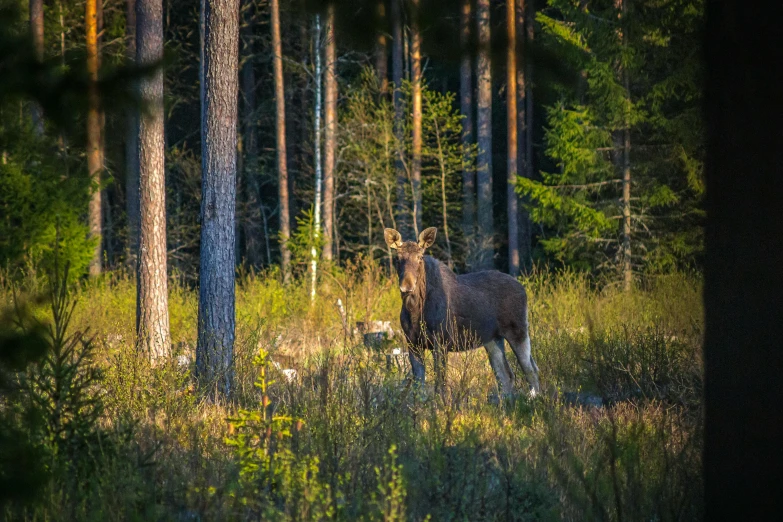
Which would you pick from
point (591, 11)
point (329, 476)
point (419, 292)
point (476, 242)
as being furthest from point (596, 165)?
point (329, 476)

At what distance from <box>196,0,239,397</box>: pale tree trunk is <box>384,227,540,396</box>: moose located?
1939mm

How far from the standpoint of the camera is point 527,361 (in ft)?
32.8

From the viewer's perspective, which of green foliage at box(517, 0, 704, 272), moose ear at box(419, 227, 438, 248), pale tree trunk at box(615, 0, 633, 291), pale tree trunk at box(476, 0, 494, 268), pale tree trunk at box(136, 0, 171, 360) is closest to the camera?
moose ear at box(419, 227, 438, 248)

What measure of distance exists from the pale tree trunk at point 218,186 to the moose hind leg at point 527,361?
11.7ft

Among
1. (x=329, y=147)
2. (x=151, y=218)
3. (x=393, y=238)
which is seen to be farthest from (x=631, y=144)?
(x=151, y=218)

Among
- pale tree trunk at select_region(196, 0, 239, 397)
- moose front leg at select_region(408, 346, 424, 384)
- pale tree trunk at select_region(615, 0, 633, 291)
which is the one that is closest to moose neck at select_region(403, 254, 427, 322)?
moose front leg at select_region(408, 346, 424, 384)

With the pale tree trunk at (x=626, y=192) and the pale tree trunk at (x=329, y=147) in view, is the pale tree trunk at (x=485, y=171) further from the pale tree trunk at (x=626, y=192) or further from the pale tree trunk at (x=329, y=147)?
the pale tree trunk at (x=626, y=192)

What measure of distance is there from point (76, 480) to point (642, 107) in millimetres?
18680

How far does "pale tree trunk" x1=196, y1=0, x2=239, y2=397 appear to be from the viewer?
28.8ft

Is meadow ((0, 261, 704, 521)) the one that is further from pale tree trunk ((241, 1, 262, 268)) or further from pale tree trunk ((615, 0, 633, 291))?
pale tree trunk ((241, 1, 262, 268))

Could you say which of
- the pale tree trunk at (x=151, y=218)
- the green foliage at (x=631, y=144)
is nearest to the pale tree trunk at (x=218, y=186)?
the pale tree trunk at (x=151, y=218)

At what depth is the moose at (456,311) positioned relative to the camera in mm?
9227

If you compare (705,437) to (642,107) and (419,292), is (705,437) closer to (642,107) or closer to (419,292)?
(419,292)

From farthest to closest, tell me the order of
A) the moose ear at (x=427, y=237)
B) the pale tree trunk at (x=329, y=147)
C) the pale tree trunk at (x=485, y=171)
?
the pale tree trunk at (x=485, y=171) → the pale tree trunk at (x=329, y=147) → the moose ear at (x=427, y=237)
